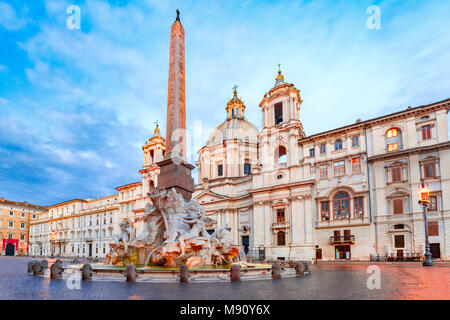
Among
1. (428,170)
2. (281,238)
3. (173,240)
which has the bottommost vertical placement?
(281,238)

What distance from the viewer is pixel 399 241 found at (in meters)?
32.0

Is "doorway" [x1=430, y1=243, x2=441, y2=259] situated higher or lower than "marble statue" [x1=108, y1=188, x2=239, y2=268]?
lower

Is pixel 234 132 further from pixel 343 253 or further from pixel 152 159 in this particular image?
pixel 343 253

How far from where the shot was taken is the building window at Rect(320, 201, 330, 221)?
123ft

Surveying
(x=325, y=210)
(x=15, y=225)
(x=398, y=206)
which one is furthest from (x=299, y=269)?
(x=15, y=225)

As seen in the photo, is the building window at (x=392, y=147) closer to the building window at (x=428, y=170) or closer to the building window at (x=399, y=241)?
the building window at (x=428, y=170)

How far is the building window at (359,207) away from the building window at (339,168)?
3396mm

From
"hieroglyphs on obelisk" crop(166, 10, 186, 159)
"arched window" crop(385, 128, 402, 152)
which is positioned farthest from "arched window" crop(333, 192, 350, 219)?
"hieroglyphs on obelisk" crop(166, 10, 186, 159)

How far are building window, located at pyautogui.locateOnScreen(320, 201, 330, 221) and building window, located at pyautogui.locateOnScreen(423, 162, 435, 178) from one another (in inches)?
399

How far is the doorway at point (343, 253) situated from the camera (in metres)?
35.1

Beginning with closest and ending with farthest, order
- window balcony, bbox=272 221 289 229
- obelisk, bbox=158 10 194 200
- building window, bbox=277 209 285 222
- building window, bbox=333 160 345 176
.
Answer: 1. obelisk, bbox=158 10 194 200
2. building window, bbox=333 160 345 176
3. window balcony, bbox=272 221 289 229
4. building window, bbox=277 209 285 222

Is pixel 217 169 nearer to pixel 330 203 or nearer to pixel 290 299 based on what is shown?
pixel 330 203

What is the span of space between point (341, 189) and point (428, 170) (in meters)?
8.51

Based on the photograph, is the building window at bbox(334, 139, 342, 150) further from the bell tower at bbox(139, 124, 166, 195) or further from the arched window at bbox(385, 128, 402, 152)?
the bell tower at bbox(139, 124, 166, 195)
